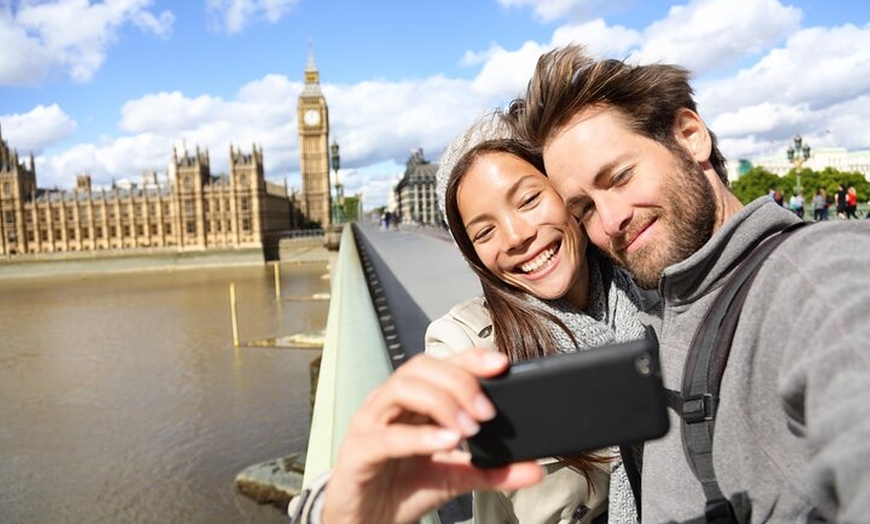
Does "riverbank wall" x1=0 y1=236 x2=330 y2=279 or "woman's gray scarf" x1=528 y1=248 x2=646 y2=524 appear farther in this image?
"riverbank wall" x1=0 y1=236 x2=330 y2=279

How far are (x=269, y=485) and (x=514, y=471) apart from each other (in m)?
9.35

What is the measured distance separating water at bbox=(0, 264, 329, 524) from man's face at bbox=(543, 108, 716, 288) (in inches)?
355

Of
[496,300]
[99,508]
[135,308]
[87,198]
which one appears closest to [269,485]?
[99,508]

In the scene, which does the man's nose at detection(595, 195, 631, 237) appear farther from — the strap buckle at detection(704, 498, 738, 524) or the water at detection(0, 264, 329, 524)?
the water at detection(0, 264, 329, 524)

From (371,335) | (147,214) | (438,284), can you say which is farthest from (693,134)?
(147,214)

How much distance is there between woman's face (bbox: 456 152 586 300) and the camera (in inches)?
66.0

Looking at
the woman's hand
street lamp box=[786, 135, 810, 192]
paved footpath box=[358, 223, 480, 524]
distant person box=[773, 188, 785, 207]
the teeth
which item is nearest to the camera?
the woman's hand

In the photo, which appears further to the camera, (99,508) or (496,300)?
(99,508)

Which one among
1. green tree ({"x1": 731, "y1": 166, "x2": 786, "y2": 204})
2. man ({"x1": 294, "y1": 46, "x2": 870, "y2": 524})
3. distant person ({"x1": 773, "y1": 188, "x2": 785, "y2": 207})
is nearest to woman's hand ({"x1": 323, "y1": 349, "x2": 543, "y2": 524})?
man ({"x1": 294, "y1": 46, "x2": 870, "y2": 524})

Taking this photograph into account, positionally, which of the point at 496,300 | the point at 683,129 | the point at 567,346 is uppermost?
the point at 683,129

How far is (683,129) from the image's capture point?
4.26 ft

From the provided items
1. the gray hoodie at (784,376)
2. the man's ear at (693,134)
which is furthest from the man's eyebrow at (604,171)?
the gray hoodie at (784,376)

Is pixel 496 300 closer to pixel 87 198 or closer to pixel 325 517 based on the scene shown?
pixel 325 517

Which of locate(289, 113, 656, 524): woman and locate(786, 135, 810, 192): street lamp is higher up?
locate(786, 135, 810, 192): street lamp
